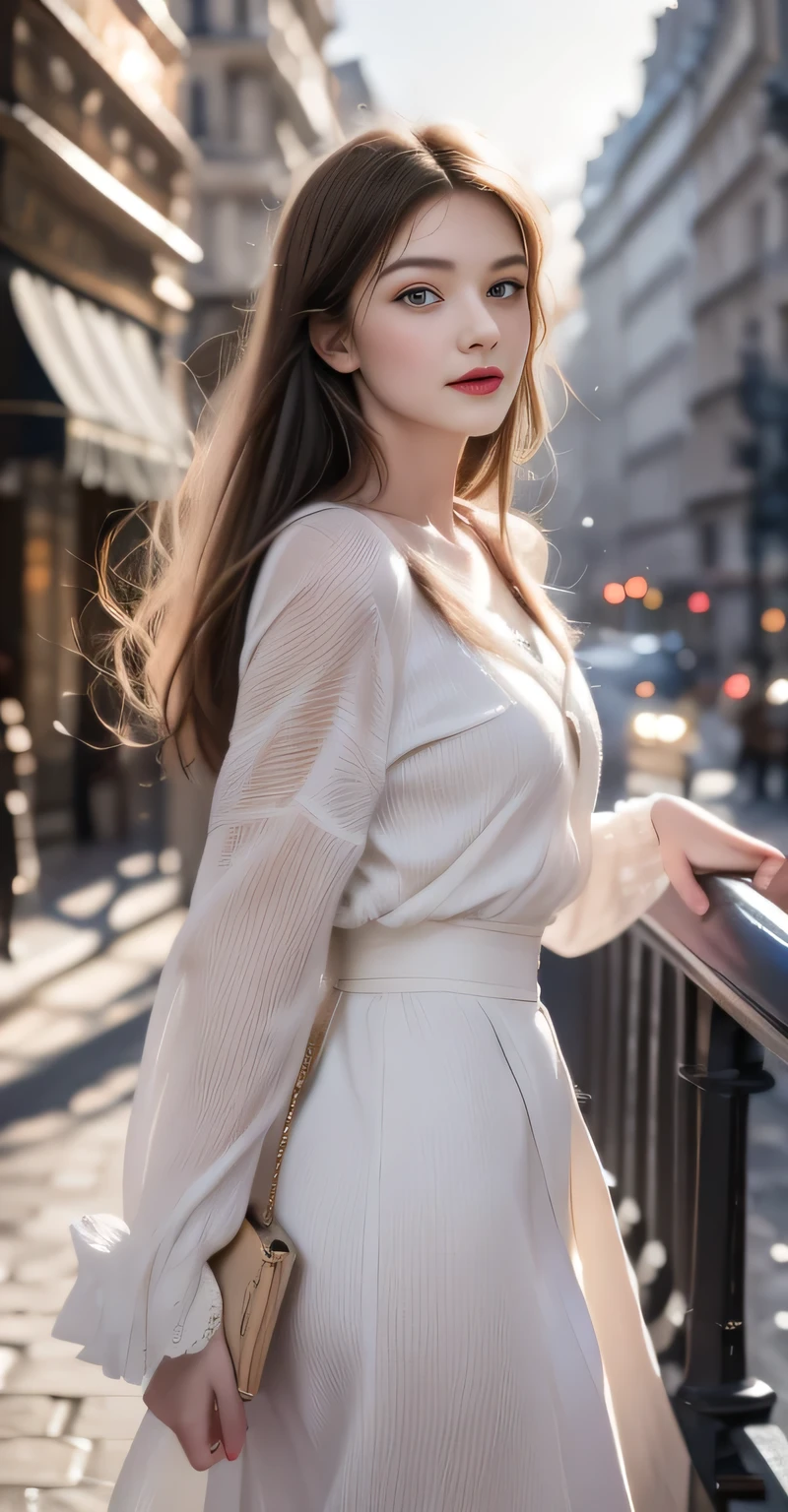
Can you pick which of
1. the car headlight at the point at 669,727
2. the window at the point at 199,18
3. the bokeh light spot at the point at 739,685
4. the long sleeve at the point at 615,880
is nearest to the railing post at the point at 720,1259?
the long sleeve at the point at 615,880

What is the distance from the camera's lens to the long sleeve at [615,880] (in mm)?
1624

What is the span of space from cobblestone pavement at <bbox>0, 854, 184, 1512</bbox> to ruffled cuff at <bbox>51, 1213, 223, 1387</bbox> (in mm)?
1376

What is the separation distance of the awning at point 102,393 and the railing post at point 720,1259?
8120mm

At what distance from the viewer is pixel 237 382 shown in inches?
55.7

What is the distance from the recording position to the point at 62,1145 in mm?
4406

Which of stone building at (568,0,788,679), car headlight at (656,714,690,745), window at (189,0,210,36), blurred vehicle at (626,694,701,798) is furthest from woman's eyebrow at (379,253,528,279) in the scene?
→ window at (189,0,210,36)

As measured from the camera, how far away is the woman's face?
130cm

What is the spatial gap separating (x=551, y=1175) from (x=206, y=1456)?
37 cm

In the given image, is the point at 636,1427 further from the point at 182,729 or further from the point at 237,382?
the point at 237,382

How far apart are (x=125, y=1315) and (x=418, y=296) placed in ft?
2.99

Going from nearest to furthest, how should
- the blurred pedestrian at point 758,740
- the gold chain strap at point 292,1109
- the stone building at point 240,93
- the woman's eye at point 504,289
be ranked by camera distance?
the gold chain strap at point 292,1109 → the woman's eye at point 504,289 → the stone building at point 240,93 → the blurred pedestrian at point 758,740

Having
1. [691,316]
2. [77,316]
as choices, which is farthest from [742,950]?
[691,316]

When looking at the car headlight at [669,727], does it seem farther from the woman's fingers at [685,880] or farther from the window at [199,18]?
the window at [199,18]

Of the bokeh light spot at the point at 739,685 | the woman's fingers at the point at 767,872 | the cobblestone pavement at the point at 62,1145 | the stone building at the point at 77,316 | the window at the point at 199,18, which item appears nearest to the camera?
the woman's fingers at the point at 767,872
